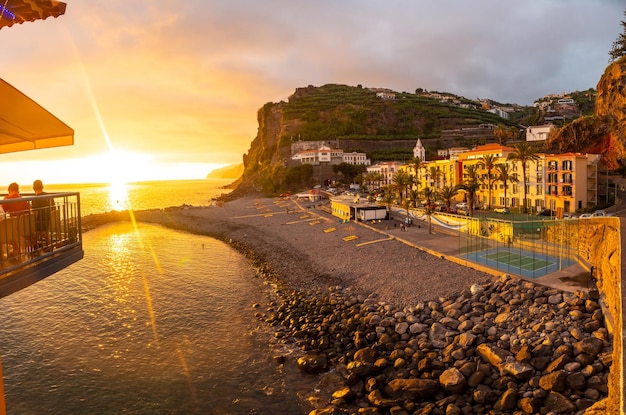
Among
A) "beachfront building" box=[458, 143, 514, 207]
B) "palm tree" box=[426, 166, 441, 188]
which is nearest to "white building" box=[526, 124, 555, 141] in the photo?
"beachfront building" box=[458, 143, 514, 207]

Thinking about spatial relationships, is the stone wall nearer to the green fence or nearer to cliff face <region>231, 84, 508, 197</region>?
the green fence

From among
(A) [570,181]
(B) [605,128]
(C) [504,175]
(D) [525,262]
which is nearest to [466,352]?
(D) [525,262]

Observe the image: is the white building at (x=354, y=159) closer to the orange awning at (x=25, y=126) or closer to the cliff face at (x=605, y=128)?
the cliff face at (x=605, y=128)

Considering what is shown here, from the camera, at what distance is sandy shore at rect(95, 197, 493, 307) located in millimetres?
23734

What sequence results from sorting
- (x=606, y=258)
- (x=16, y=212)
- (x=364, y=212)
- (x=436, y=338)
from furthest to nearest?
(x=364, y=212), (x=436, y=338), (x=606, y=258), (x=16, y=212)

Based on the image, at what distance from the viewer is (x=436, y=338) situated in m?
17.7

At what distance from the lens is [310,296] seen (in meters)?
26.0

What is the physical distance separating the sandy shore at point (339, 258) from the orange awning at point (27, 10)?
2031 cm

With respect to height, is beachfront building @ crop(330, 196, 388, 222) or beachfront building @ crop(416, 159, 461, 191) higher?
beachfront building @ crop(416, 159, 461, 191)

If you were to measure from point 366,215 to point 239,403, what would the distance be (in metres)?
35.6

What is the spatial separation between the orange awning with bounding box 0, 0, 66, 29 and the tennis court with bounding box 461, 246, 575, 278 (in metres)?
23.2

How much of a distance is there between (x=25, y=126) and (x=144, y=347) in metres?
16.2

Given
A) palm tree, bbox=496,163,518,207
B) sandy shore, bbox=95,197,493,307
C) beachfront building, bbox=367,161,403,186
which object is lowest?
sandy shore, bbox=95,197,493,307

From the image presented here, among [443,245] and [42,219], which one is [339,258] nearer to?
[443,245]
